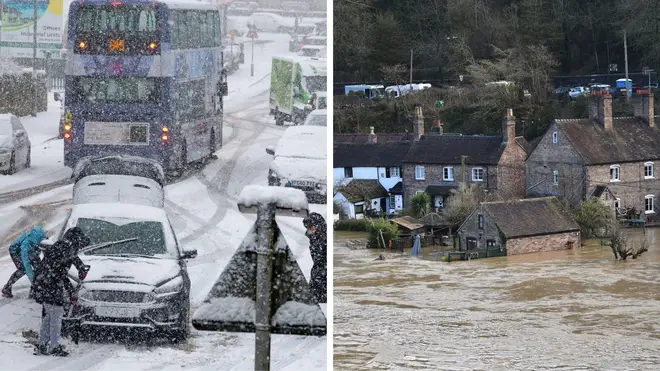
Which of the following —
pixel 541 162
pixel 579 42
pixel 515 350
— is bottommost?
pixel 515 350

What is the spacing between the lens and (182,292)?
3.01m

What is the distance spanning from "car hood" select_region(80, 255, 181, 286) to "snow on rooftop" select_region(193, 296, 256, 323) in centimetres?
60

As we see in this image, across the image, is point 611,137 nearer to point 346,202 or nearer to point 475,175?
point 475,175

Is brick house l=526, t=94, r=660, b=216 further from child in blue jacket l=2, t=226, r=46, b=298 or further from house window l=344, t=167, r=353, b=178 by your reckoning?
child in blue jacket l=2, t=226, r=46, b=298

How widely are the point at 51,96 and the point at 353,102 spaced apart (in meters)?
14.0

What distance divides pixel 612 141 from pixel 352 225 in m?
2.66

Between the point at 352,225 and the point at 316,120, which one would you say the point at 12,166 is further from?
the point at 352,225

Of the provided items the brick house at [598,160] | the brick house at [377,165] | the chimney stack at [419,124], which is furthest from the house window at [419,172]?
the brick house at [598,160]

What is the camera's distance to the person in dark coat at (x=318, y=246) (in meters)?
3.00

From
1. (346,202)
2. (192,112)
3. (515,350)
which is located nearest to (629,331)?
(515,350)

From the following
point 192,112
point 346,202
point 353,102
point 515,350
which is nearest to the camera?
point 192,112

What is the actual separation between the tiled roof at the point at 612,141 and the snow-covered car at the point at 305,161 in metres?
11.7

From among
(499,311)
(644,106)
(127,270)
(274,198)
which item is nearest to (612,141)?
(644,106)

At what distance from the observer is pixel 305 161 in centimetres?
302
